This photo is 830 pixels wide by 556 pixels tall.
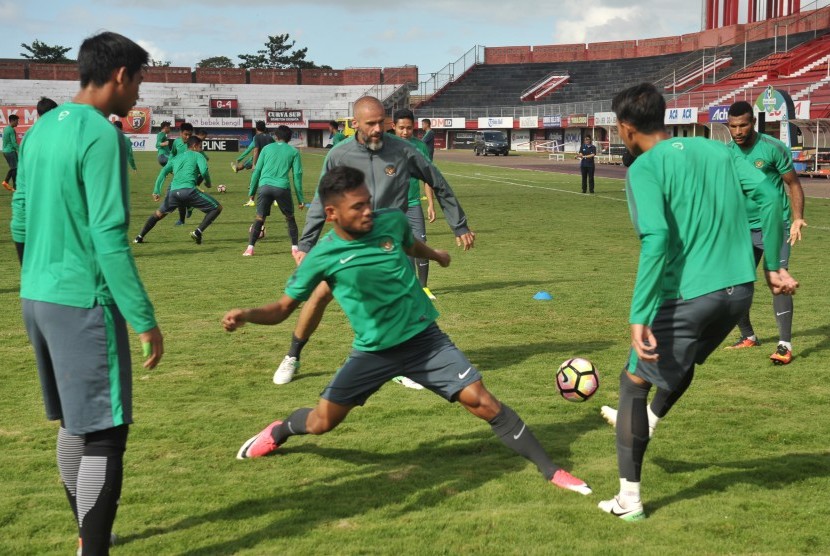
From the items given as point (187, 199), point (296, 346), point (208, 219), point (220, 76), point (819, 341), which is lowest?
point (819, 341)

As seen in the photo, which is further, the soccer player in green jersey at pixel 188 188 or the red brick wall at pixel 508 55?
the red brick wall at pixel 508 55

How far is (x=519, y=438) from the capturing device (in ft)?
15.7

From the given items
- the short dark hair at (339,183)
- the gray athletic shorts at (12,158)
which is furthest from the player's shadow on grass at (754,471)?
the gray athletic shorts at (12,158)

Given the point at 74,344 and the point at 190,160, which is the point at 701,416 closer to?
the point at 74,344

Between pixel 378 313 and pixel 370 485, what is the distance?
106 cm

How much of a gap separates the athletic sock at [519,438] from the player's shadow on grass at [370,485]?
6.9 inches

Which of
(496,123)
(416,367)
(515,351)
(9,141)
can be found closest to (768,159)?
(515,351)

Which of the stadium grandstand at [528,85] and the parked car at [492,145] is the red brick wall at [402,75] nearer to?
the stadium grandstand at [528,85]

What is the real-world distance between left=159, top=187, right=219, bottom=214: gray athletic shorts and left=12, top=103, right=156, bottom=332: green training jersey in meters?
12.9

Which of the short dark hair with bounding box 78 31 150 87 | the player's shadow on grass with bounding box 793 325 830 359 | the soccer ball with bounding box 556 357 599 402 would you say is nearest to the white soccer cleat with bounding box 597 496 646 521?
the soccer ball with bounding box 556 357 599 402

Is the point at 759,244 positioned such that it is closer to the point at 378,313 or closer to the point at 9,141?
the point at 378,313

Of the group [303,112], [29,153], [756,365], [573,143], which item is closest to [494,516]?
[29,153]

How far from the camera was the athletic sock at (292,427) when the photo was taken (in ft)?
17.1

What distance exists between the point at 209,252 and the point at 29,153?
12410mm
